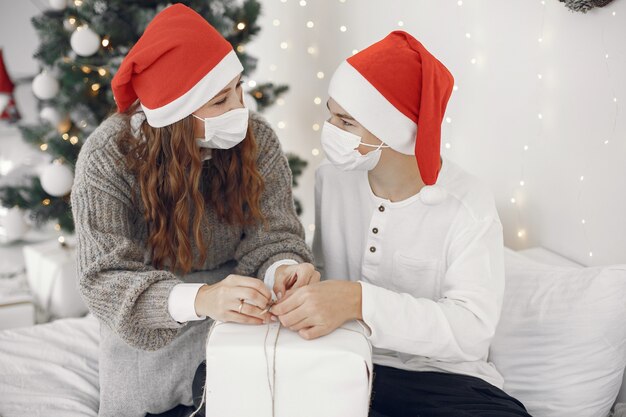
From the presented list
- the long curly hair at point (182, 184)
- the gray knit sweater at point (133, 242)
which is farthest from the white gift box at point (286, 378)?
Answer: the long curly hair at point (182, 184)

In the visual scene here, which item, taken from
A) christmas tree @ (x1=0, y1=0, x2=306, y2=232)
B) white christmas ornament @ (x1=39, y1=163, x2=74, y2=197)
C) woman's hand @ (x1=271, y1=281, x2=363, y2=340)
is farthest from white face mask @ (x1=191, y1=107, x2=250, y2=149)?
white christmas ornament @ (x1=39, y1=163, x2=74, y2=197)

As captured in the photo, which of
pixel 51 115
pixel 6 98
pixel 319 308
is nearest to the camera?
pixel 319 308

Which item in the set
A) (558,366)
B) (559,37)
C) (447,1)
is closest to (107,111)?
(447,1)

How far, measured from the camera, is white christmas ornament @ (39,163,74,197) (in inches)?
91.0

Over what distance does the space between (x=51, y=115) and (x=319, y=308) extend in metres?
1.63

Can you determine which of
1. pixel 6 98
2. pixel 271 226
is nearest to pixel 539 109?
pixel 271 226

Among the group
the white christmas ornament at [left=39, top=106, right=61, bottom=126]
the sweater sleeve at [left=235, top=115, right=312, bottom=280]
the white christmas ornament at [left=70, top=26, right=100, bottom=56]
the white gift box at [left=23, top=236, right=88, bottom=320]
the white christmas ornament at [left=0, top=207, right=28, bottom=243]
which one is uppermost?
the white christmas ornament at [left=70, top=26, right=100, bottom=56]

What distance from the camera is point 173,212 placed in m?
1.51

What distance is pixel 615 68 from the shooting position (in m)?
1.50

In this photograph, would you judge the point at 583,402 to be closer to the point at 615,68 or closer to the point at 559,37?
the point at 615,68

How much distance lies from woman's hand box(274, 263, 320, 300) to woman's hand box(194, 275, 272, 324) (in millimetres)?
112

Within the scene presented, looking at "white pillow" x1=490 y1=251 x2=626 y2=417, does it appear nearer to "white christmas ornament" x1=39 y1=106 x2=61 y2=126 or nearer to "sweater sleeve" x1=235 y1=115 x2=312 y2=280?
"sweater sleeve" x1=235 y1=115 x2=312 y2=280

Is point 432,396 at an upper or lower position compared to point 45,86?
lower

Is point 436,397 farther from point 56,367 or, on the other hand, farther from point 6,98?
point 6,98
